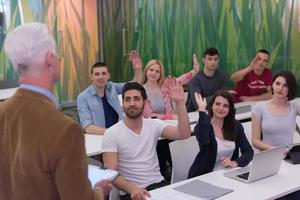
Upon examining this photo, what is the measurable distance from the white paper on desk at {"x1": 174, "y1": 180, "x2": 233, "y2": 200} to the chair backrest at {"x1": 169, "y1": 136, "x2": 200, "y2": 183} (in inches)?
23.1

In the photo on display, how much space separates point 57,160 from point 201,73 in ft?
13.4

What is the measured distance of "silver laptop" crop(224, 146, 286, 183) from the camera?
247cm

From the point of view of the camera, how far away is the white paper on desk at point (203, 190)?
2.34 metres

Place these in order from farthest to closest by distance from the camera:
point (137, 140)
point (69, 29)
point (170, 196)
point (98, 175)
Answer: point (69, 29)
point (137, 140)
point (170, 196)
point (98, 175)

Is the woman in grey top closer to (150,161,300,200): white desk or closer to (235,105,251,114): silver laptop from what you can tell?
(150,161,300,200): white desk

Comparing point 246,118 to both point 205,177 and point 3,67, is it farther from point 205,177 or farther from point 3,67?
point 3,67

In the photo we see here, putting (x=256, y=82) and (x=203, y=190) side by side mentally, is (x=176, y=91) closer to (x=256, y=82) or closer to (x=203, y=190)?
(x=203, y=190)

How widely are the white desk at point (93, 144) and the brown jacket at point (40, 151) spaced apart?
A: 1.82 meters

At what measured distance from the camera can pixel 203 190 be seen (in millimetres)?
2418

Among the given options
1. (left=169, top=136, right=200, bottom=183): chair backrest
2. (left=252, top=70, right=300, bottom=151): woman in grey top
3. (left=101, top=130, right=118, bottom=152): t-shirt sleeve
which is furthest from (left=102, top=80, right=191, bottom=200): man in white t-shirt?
(left=252, top=70, right=300, bottom=151): woman in grey top

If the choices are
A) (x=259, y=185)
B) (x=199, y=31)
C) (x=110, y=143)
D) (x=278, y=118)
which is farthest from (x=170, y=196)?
(x=199, y=31)

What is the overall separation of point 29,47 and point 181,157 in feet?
6.57

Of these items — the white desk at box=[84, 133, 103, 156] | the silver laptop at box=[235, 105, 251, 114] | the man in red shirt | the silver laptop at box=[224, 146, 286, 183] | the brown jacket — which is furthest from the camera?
the man in red shirt

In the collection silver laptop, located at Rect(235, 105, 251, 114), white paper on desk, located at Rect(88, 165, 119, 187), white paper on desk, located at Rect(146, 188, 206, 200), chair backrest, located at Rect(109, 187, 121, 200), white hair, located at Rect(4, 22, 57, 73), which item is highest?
white hair, located at Rect(4, 22, 57, 73)
